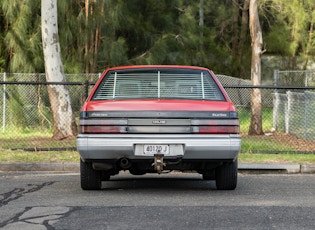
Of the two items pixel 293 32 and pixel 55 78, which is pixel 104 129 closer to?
pixel 55 78

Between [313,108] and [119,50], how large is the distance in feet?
23.4

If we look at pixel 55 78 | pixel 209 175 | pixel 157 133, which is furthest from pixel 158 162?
pixel 55 78

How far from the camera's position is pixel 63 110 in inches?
668

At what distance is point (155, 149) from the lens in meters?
8.77

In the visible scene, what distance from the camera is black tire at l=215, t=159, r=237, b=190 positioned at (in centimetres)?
955

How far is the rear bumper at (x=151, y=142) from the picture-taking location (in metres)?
8.74

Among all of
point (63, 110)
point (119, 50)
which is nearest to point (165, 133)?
point (63, 110)

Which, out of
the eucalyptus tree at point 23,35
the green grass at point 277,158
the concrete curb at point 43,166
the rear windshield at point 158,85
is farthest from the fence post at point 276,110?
the rear windshield at point 158,85

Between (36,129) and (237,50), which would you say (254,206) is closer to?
(36,129)

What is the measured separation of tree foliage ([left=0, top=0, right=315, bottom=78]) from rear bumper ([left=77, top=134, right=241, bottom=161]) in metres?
13.0

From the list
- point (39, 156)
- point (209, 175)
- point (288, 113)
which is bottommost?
point (288, 113)

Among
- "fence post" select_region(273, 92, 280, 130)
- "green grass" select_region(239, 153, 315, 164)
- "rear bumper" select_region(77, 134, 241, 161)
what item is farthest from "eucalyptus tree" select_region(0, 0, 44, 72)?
"rear bumper" select_region(77, 134, 241, 161)

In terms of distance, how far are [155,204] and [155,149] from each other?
804 millimetres

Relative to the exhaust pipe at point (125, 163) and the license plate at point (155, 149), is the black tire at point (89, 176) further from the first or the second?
the license plate at point (155, 149)
